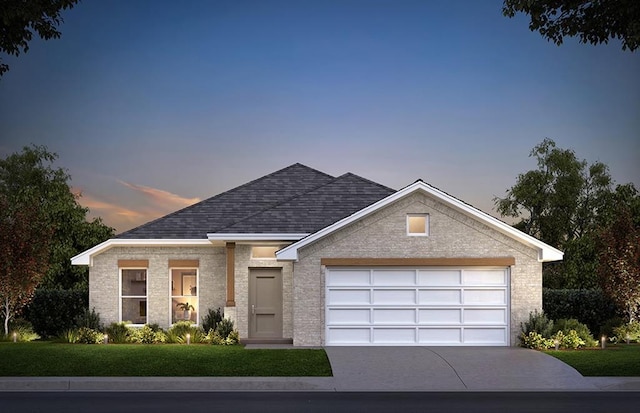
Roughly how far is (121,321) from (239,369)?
10.7 m

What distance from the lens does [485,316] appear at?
2739 centimetres

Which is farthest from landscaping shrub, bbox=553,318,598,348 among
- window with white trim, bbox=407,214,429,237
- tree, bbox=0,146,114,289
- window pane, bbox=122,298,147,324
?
tree, bbox=0,146,114,289

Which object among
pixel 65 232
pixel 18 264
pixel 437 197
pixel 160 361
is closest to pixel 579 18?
pixel 437 197

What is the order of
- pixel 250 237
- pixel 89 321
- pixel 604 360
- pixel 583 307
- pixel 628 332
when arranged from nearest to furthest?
pixel 604 360, pixel 250 237, pixel 628 332, pixel 89 321, pixel 583 307

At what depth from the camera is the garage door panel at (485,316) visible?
27391 millimetres

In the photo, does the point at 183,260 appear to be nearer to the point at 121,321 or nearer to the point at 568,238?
the point at 121,321

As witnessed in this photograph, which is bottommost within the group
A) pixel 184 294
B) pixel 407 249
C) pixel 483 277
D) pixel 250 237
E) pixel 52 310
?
pixel 52 310

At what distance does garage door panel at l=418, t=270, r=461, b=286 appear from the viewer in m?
27.5

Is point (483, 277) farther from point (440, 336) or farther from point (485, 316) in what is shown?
point (440, 336)

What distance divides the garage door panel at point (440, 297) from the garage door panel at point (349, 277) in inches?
71.9

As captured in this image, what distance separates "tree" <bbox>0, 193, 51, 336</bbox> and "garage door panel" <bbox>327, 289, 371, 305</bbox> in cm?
1199

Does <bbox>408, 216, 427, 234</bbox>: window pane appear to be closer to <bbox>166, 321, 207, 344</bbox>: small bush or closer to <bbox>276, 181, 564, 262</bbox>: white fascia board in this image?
<bbox>276, 181, 564, 262</bbox>: white fascia board

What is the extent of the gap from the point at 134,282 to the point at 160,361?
29.4 ft

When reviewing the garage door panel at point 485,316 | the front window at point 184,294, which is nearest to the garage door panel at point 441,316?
the garage door panel at point 485,316
